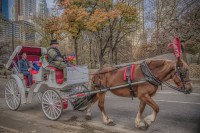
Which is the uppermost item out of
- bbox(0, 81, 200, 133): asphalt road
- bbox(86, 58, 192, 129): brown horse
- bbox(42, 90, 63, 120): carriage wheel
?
bbox(86, 58, 192, 129): brown horse

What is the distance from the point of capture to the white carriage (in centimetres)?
664

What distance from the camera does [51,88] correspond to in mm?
7316

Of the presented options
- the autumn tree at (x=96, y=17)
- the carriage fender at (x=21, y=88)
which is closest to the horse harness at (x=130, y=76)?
the carriage fender at (x=21, y=88)

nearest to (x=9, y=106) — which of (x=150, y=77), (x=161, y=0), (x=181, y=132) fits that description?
(x=150, y=77)

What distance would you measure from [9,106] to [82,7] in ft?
61.0

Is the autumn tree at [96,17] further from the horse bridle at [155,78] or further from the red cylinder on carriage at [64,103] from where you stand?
the horse bridle at [155,78]

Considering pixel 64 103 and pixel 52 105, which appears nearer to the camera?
pixel 52 105

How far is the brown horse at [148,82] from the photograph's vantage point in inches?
206

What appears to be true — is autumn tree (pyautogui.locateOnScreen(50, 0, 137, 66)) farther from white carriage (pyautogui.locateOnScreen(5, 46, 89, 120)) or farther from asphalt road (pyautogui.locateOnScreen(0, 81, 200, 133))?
asphalt road (pyautogui.locateOnScreen(0, 81, 200, 133))

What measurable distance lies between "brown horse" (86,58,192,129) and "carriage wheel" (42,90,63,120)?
1.06 m

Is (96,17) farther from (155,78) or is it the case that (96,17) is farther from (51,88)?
(155,78)

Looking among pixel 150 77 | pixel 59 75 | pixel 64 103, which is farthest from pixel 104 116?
pixel 59 75

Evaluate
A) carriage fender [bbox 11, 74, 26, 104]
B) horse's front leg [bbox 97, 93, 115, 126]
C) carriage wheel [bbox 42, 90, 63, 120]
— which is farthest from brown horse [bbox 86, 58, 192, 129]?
carriage fender [bbox 11, 74, 26, 104]

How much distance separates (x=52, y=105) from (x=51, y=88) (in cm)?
83
